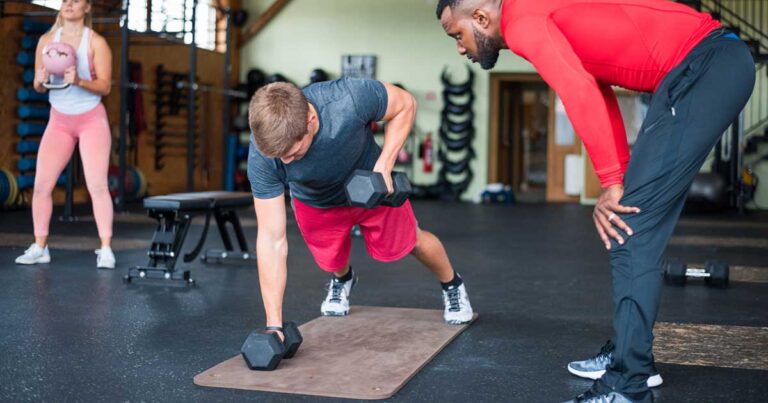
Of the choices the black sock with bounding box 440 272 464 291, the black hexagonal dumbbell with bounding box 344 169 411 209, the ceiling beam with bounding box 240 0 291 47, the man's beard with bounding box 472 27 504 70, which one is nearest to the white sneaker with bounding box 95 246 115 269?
the black sock with bounding box 440 272 464 291

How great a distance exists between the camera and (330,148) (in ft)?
7.07

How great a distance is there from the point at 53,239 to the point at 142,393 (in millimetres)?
3732

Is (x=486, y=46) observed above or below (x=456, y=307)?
above

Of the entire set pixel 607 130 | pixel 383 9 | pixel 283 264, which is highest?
pixel 383 9

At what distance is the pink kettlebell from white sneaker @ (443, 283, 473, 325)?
7.08 ft

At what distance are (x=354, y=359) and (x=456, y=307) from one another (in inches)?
23.4

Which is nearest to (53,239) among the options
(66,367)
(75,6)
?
(75,6)

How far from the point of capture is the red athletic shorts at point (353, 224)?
8.07 feet

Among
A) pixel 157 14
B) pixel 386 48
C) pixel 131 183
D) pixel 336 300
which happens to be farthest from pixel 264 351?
pixel 386 48

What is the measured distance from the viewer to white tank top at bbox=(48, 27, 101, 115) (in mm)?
3840

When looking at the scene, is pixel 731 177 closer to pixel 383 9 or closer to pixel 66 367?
pixel 383 9

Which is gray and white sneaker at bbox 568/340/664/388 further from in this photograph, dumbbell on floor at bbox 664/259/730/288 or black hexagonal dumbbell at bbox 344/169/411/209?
dumbbell on floor at bbox 664/259/730/288

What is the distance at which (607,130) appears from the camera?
152 cm

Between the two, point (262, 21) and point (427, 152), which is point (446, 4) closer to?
point (427, 152)
